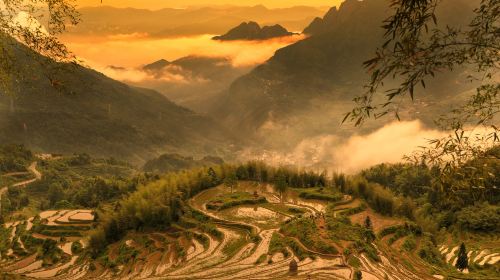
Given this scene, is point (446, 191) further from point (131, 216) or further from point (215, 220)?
point (131, 216)

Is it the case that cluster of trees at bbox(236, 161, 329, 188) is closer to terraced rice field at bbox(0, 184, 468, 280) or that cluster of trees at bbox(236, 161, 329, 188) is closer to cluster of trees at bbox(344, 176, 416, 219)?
terraced rice field at bbox(0, 184, 468, 280)

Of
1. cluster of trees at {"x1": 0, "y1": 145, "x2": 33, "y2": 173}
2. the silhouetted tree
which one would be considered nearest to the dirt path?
cluster of trees at {"x1": 0, "y1": 145, "x2": 33, "y2": 173}

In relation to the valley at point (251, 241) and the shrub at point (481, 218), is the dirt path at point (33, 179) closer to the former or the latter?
Result: the valley at point (251, 241)

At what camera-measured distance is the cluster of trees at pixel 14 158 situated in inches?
5231

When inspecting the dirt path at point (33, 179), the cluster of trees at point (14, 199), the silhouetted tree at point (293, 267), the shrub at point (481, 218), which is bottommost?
the cluster of trees at point (14, 199)

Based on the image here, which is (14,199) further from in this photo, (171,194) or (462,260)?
(462,260)

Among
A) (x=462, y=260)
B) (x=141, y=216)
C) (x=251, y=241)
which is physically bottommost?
(x=462, y=260)

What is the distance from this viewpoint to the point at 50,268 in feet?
178

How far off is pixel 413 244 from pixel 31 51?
150 feet

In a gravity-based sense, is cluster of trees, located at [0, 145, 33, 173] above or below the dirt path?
above

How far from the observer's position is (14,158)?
463ft

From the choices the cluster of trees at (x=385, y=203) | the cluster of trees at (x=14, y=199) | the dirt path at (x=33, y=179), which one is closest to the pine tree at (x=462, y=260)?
the cluster of trees at (x=385, y=203)

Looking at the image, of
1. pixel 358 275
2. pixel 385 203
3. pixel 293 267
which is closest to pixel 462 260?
pixel 358 275

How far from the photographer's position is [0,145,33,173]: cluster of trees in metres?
133
